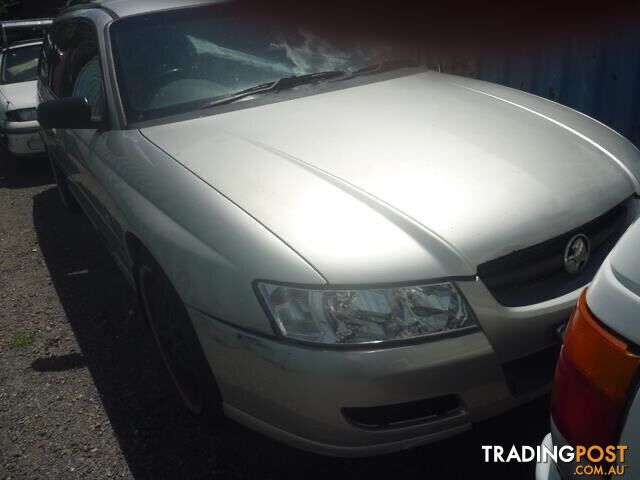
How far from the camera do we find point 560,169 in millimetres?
2504

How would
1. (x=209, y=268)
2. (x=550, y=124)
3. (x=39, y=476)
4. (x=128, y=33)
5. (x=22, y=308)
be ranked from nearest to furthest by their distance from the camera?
(x=209, y=268) < (x=39, y=476) < (x=550, y=124) < (x=128, y=33) < (x=22, y=308)

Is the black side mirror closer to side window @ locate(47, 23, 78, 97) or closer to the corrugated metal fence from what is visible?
side window @ locate(47, 23, 78, 97)

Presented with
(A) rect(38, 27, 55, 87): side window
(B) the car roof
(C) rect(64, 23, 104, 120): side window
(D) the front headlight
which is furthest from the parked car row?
(A) rect(38, 27, 55, 87): side window

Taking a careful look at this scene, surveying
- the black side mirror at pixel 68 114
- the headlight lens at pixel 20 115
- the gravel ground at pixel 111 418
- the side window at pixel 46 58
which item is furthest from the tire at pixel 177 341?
the headlight lens at pixel 20 115

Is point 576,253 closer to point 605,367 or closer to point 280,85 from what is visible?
point 605,367

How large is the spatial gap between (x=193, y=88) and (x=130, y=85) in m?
0.30

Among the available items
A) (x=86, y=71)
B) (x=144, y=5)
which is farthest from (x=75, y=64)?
Answer: (x=144, y=5)

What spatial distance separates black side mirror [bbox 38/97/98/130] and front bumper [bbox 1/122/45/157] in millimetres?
4159

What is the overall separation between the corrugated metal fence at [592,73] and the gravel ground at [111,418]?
2844 millimetres

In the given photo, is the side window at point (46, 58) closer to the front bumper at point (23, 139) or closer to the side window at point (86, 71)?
the side window at point (86, 71)

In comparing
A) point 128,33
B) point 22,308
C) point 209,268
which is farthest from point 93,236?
point 209,268

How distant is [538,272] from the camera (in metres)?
2.24

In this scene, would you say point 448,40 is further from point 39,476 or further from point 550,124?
point 39,476

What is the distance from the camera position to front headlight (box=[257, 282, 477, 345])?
2.04m
